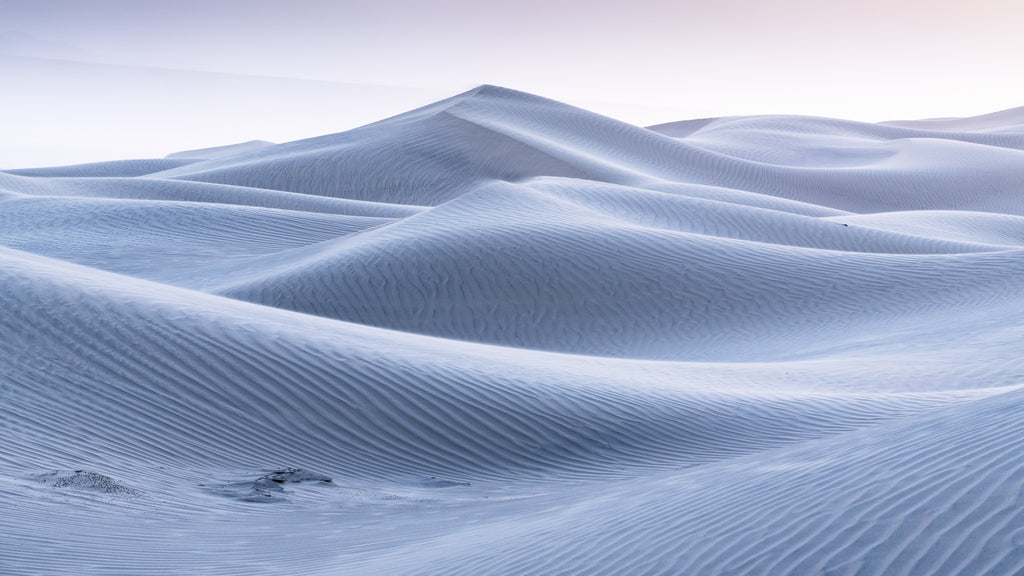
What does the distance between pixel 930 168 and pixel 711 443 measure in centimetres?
3238

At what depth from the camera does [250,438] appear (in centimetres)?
703

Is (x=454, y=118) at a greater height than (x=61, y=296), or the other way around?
(x=454, y=118)

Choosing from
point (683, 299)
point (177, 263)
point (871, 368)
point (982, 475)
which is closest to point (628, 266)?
point (683, 299)

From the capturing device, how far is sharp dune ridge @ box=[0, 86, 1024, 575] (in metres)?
4.16

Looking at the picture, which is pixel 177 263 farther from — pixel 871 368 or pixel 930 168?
pixel 930 168

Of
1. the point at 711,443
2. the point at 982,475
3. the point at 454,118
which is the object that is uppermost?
the point at 454,118

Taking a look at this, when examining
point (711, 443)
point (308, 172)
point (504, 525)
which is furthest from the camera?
point (308, 172)

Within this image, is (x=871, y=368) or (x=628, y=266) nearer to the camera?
(x=871, y=368)

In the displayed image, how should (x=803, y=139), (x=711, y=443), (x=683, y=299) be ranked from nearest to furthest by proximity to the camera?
1. (x=711, y=443)
2. (x=683, y=299)
3. (x=803, y=139)

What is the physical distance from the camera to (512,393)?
26.8 ft

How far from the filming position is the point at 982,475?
149 inches

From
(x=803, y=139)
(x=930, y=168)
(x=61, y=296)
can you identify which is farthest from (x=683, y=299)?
(x=803, y=139)

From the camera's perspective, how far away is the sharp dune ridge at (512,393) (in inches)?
164

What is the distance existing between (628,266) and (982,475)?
11.3m
